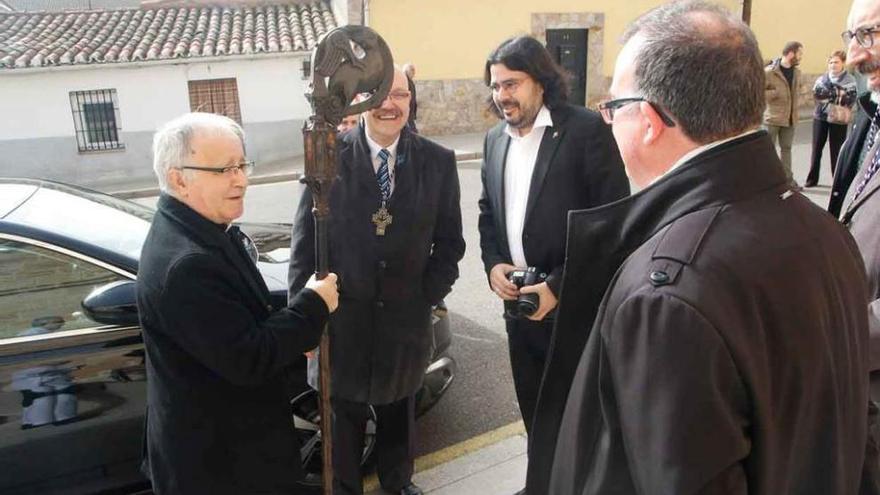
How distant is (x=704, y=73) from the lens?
1.22 metres

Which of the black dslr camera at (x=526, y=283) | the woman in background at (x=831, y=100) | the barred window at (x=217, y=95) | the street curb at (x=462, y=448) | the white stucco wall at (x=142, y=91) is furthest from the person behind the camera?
the barred window at (x=217, y=95)

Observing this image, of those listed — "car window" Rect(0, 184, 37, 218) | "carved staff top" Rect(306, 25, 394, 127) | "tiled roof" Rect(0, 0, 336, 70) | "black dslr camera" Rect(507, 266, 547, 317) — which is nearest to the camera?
"carved staff top" Rect(306, 25, 394, 127)

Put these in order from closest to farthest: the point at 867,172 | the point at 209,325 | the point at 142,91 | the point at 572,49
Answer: the point at 209,325
the point at 867,172
the point at 142,91
the point at 572,49

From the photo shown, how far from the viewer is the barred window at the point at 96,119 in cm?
1300

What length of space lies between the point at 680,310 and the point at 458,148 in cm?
1291

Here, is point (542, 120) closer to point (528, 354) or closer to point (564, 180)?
point (564, 180)

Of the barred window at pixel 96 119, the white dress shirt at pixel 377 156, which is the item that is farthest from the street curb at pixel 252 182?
the white dress shirt at pixel 377 156

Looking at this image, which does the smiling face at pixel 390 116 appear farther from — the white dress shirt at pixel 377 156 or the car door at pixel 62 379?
the car door at pixel 62 379

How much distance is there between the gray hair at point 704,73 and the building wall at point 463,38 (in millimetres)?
13515

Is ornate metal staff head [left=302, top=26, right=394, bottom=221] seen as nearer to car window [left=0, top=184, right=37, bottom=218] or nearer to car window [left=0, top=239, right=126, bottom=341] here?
car window [left=0, top=239, right=126, bottom=341]

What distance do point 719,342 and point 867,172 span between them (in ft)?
5.31

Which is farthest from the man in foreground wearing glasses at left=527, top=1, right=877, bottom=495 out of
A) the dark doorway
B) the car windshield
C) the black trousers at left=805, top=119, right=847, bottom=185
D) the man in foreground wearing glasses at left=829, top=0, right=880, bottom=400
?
the dark doorway

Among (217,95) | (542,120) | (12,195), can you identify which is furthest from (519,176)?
(217,95)

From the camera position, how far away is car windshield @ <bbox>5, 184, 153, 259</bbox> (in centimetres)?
271
